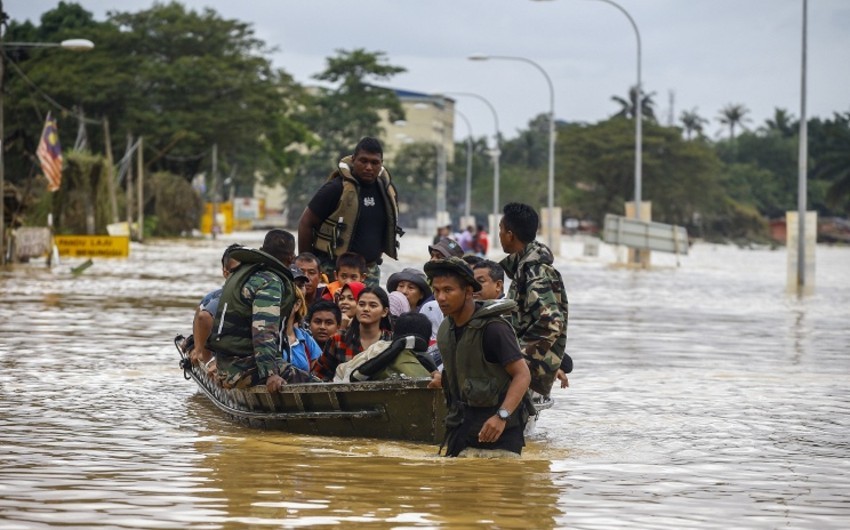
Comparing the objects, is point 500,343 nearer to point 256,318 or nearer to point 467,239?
point 256,318

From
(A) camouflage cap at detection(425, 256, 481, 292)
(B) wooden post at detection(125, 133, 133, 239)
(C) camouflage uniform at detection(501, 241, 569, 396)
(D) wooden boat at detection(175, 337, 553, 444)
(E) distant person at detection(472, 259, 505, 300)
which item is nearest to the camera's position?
(A) camouflage cap at detection(425, 256, 481, 292)

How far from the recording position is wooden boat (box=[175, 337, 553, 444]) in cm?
988

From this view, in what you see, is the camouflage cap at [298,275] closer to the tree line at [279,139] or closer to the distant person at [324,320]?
the distant person at [324,320]

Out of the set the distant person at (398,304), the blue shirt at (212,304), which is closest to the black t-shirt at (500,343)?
the distant person at (398,304)

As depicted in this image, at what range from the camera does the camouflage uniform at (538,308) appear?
942 centimetres

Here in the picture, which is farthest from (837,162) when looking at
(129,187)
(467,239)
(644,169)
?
(467,239)

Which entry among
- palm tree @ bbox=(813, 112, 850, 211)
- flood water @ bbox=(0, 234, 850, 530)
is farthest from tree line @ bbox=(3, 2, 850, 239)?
flood water @ bbox=(0, 234, 850, 530)

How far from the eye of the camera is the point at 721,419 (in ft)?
40.0

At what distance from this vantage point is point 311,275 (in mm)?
12594

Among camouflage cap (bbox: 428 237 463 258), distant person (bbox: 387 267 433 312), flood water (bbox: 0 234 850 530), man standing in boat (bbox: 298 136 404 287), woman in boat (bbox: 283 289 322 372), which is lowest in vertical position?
flood water (bbox: 0 234 850 530)

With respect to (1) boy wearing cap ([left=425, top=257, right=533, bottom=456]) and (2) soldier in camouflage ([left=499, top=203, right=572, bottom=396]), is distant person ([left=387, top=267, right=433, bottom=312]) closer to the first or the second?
(2) soldier in camouflage ([left=499, top=203, right=572, bottom=396])

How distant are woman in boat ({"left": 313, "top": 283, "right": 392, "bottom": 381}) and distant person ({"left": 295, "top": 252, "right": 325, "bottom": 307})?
3.52 feet

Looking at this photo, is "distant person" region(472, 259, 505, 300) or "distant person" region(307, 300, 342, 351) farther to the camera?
"distant person" region(307, 300, 342, 351)

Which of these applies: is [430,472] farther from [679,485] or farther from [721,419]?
[721,419]
